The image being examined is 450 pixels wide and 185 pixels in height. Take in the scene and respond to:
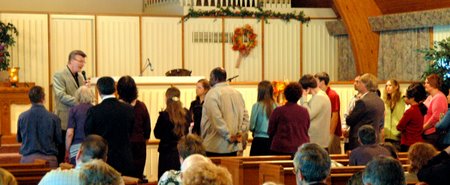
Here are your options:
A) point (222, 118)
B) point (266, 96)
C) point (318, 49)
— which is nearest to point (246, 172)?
point (222, 118)

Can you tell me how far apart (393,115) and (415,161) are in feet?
14.5

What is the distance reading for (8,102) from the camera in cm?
1448

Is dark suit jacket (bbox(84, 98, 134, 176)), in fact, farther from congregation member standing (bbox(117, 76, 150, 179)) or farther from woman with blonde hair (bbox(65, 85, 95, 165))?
congregation member standing (bbox(117, 76, 150, 179))

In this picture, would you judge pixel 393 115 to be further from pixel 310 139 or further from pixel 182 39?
pixel 182 39

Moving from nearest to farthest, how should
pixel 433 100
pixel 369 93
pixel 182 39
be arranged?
pixel 369 93
pixel 433 100
pixel 182 39

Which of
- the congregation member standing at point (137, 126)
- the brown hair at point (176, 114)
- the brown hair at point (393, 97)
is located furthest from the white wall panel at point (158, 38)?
the congregation member standing at point (137, 126)

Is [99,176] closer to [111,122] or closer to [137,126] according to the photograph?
[111,122]

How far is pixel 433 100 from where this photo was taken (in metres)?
10.9

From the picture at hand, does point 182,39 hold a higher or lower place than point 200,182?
higher

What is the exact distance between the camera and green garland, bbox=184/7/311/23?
16812 millimetres

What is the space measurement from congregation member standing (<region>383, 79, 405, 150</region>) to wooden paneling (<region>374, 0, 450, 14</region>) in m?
4.05

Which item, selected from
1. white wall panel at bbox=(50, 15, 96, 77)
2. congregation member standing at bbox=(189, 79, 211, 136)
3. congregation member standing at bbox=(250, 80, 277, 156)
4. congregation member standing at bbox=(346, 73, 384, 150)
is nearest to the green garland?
white wall panel at bbox=(50, 15, 96, 77)

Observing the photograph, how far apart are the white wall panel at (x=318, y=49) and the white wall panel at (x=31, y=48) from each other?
4.84 metres

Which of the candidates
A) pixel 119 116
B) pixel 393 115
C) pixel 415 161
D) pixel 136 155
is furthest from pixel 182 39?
pixel 415 161
